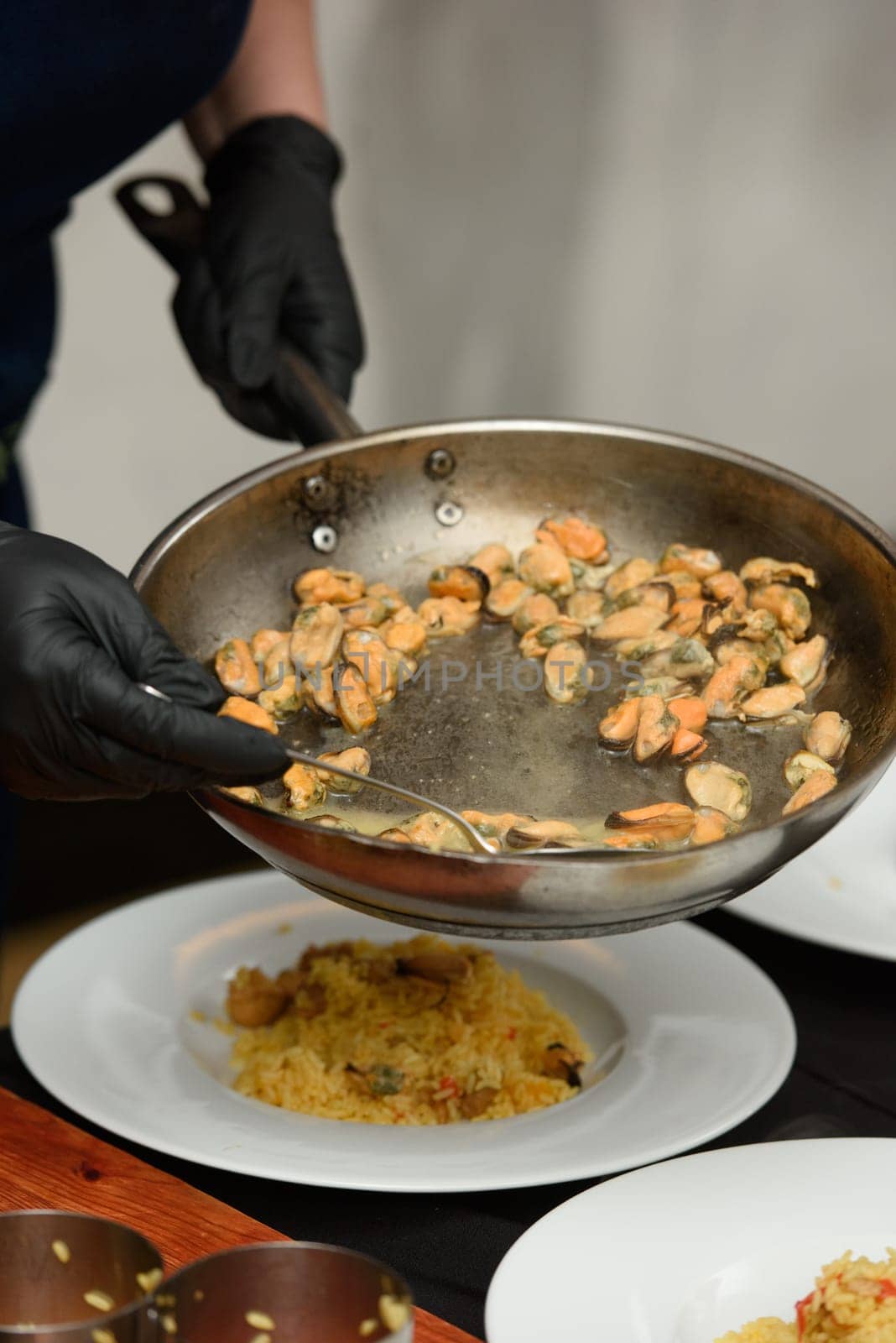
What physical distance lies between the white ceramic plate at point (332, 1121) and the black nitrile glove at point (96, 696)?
0.23 m

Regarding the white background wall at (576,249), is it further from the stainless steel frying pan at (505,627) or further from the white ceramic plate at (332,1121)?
the white ceramic plate at (332,1121)

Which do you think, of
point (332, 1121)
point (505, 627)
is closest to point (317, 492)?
point (505, 627)

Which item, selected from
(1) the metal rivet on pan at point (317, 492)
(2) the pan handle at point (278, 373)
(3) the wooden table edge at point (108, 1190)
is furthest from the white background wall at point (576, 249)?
(3) the wooden table edge at point (108, 1190)

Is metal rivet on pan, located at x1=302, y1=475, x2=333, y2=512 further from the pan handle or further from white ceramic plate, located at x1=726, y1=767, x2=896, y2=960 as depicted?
white ceramic plate, located at x1=726, y1=767, x2=896, y2=960

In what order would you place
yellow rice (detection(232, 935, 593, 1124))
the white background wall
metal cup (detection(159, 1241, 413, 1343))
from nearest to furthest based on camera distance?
1. metal cup (detection(159, 1241, 413, 1343))
2. yellow rice (detection(232, 935, 593, 1124))
3. the white background wall

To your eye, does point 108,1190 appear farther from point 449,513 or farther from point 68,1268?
point 449,513

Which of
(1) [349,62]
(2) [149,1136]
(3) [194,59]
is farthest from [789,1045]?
(1) [349,62]

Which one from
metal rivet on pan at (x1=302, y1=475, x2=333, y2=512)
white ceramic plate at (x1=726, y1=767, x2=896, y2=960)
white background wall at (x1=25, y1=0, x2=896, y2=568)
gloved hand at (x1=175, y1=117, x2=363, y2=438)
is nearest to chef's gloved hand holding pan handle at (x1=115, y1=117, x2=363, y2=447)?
gloved hand at (x1=175, y1=117, x2=363, y2=438)

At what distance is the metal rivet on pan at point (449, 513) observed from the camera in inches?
43.8

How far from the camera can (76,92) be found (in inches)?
44.0

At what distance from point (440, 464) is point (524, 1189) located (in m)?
0.51

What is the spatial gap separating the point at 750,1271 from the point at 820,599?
429 mm

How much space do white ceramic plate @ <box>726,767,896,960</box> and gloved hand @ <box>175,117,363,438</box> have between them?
0.53 metres

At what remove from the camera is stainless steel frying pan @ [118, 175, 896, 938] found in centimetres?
69
